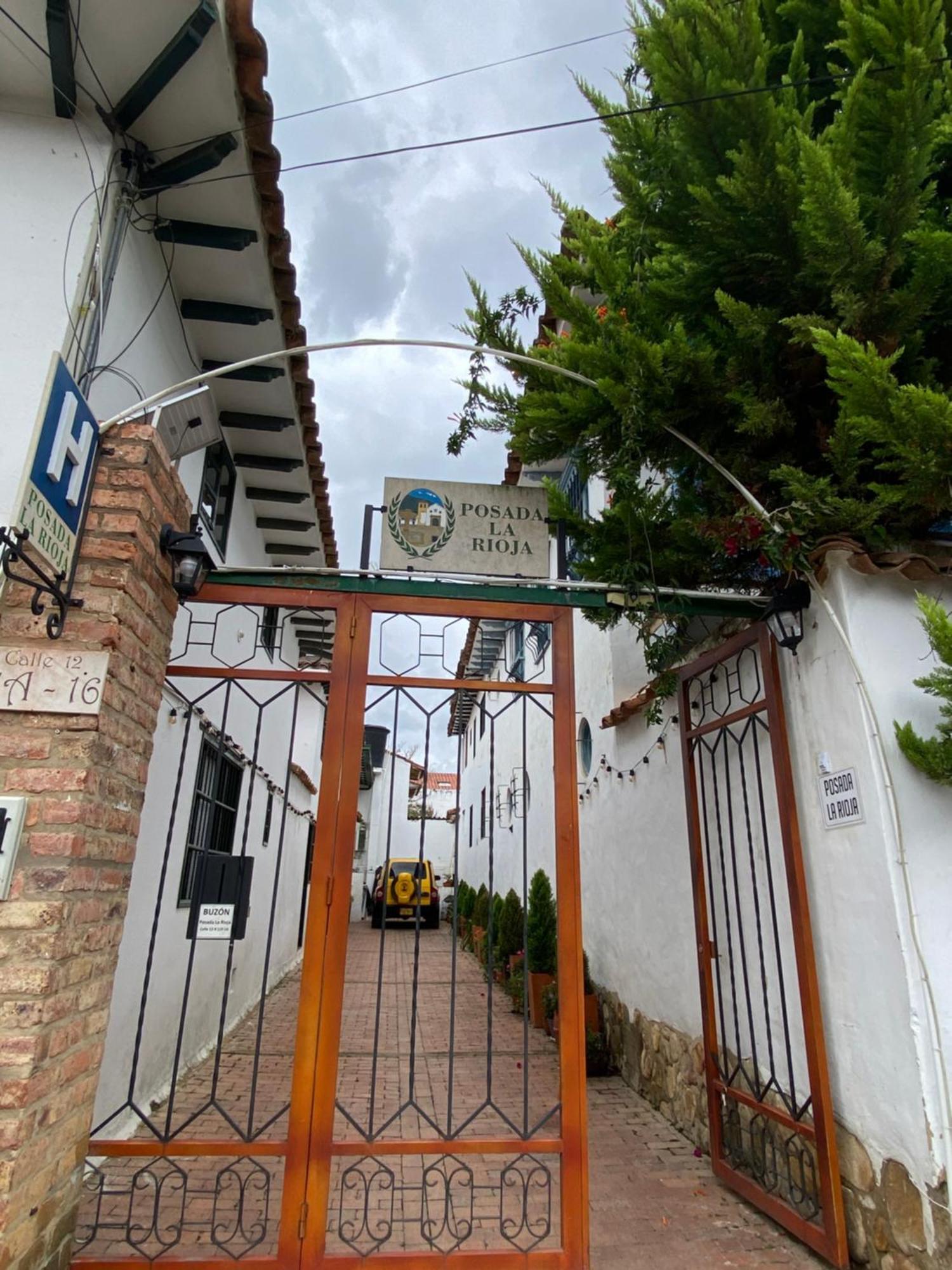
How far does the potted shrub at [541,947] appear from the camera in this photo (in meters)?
7.31

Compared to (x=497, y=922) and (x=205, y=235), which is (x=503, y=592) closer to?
(x=205, y=235)

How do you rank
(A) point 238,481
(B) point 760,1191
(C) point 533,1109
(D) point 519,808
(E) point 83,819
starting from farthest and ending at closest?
(D) point 519,808 < (A) point 238,481 < (C) point 533,1109 < (B) point 760,1191 < (E) point 83,819

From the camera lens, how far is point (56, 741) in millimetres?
2627

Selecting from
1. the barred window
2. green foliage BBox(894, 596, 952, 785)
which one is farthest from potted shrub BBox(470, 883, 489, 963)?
green foliage BBox(894, 596, 952, 785)

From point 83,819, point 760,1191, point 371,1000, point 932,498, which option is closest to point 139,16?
point 83,819

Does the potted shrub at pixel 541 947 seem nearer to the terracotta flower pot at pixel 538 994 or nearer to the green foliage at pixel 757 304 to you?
the terracotta flower pot at pixel 538 994

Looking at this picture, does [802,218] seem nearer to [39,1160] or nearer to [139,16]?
[139,16]

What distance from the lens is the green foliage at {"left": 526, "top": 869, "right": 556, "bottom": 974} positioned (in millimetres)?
7535

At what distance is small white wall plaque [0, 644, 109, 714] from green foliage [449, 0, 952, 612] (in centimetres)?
241

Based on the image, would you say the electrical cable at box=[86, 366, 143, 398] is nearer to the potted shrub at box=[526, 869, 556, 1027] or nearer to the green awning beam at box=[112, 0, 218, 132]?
the green awning beam at box=[112, 0, 218, 132]

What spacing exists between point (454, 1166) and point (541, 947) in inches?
144

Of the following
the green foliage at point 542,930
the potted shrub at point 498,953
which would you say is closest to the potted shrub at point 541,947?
the green foliage at point 542,930

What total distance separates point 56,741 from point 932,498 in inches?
141

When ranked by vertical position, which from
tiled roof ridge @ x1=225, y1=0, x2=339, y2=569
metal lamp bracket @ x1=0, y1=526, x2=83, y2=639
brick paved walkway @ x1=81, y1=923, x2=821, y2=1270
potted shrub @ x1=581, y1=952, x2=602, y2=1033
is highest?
tiled roof ridge @ x1=225, y1=0, x2=339, y2=569
